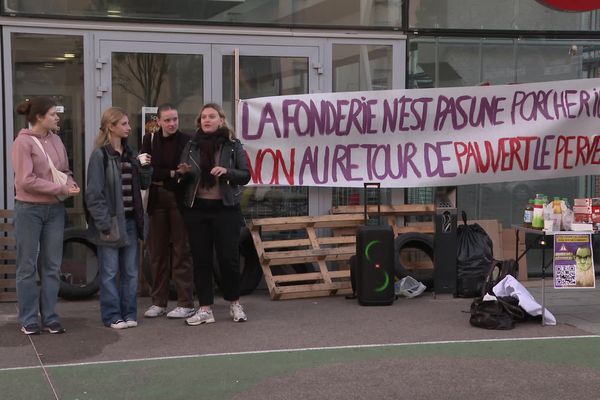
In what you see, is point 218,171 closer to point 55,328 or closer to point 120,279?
point 120,279

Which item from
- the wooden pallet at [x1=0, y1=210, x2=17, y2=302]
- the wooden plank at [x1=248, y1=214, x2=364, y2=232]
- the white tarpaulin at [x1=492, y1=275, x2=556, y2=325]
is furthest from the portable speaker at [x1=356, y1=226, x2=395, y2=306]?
the wooden pallet at [x1=0, y1=210, x2=17, y2=302]

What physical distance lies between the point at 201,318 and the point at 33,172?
1827 millimetres

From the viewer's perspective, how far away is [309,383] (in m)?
5.04

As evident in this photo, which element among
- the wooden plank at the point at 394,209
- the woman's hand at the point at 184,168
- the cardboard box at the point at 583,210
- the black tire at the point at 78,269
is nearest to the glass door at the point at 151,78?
the black tire at the point at 78,269

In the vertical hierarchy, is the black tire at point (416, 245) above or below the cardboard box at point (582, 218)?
below

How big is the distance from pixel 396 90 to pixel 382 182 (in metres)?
1.03

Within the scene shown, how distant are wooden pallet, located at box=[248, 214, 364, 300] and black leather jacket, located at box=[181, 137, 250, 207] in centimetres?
155

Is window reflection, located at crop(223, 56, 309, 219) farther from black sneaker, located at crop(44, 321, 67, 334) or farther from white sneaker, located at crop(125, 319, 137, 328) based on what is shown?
black sneaker, located at crop(44, 321, 67, 334)

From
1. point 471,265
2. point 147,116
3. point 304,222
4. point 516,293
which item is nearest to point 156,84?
point 147,116

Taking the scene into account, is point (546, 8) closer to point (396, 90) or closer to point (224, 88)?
point (396, 90)

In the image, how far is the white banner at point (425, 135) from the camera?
8.55m

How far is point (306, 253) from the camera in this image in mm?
8133

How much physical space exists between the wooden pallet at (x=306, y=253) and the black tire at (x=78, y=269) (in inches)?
66.3

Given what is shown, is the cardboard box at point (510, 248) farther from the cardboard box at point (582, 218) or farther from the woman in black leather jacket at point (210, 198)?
the woman in black leather jacket at point (210, 198)
